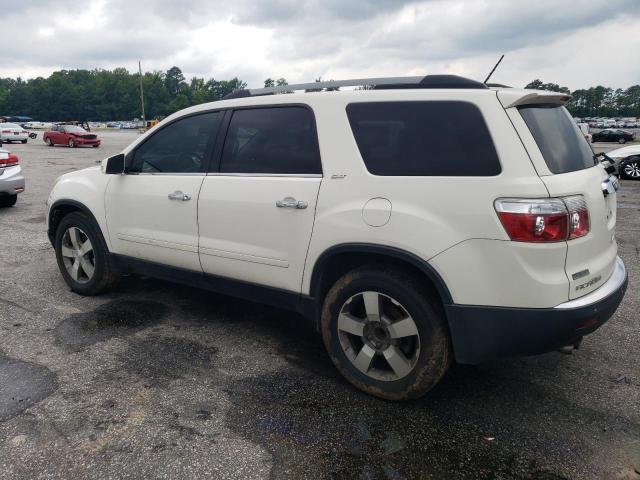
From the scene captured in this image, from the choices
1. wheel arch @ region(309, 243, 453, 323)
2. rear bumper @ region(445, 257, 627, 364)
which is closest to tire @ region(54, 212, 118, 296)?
wheel arch @ region(309, 243, 453, 323)

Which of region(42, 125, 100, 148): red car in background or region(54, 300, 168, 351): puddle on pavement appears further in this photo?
region(42, 125, 100, 148): red car in background

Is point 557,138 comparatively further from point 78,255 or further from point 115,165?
point 78,255

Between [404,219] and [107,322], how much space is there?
2.75 metres

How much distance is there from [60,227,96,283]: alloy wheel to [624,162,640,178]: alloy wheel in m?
15.7

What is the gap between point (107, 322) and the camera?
415 centimetres

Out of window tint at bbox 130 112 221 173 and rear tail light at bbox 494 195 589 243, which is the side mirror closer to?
window tint at bbox 130 112 221 173

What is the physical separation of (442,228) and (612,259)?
3.86ft

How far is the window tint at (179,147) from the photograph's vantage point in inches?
149

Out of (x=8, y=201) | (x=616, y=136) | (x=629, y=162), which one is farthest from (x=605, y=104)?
(x=8, y=201)

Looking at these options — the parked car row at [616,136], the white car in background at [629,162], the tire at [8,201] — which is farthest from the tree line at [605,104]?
the tire at [8,201]

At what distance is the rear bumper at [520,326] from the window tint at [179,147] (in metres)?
2.18

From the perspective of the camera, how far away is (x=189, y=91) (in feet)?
460

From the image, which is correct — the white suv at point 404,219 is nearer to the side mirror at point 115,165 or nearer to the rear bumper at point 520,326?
the rear bumper at point 520,326

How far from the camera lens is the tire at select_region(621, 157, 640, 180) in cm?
1509
